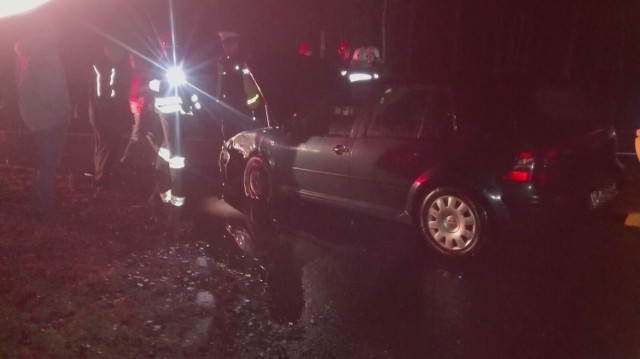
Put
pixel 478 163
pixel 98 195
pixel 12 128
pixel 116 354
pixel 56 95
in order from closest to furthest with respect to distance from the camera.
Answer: pixel 116 354 → pixel 478 163 → pixel 56 95 → pixel 98 195 → pixel 12 128

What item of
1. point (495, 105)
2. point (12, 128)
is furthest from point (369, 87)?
point (12, 128)

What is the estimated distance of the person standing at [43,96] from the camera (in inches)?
242

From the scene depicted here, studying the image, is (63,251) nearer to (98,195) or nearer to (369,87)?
(98,195)

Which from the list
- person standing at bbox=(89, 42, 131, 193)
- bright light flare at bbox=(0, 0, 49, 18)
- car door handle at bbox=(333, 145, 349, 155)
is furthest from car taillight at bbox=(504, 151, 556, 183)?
person standing at bbox=(89, 42, 131, 193)

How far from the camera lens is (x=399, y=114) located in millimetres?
6293

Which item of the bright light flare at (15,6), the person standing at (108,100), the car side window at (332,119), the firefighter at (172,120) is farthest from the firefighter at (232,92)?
the bright light flare at (15,6)

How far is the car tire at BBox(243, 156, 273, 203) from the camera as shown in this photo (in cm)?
770

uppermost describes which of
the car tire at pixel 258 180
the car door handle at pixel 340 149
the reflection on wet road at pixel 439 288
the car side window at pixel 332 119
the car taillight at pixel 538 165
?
the car side window at pixel 332 119

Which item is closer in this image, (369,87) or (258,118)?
(369,87)

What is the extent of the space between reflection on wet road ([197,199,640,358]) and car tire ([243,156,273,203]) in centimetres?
70

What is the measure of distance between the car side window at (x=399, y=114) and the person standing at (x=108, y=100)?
3.20 metres

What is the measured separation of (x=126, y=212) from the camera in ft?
23.3

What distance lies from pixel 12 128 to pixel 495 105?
10.1 meters

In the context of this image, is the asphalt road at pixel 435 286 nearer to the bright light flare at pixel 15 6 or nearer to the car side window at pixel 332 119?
the car side window at pixel 332 119
